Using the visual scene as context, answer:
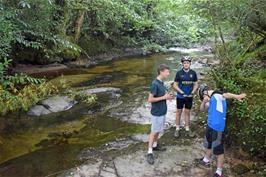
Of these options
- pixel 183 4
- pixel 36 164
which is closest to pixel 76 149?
pixel 36 164

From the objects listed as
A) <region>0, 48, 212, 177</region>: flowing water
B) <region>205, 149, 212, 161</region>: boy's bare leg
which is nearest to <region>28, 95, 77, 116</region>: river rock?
<region>0, 48, 212, 177</region>: flowing water

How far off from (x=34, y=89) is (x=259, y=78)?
6.48m

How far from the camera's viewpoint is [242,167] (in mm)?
6277

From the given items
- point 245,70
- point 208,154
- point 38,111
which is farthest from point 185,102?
point 38,111

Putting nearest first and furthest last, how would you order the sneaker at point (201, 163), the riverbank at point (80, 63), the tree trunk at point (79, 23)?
the sneaker at point (201, 163), the riverbank at point (80, 63), the tree trunk at point (79, 23)

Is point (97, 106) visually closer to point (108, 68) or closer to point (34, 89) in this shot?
point (34, 89)

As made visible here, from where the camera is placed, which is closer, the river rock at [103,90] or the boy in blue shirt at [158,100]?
the boy in blue shirt at [158,100]

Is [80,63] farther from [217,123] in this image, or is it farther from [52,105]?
[217,123]

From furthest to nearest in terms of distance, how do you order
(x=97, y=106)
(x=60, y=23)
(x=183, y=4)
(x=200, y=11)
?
1. (x=60, y=23)
2. (x=97, y=106)
3. (x=183, y=4)
4. (x=200, y=11)

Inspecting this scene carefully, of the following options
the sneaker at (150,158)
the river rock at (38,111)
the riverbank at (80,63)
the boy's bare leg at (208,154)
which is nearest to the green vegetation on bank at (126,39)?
the river rock at (38,111)

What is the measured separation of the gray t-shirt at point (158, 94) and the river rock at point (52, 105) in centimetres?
442

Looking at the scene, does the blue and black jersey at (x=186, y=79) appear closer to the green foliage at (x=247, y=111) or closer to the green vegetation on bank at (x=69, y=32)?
the green foliage at (x=247, y=111)

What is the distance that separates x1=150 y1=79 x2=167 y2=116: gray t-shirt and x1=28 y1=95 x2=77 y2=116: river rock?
442 cm

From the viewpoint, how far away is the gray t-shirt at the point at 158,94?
648cm
